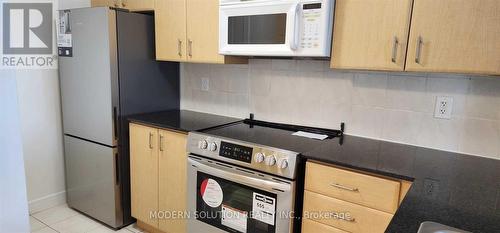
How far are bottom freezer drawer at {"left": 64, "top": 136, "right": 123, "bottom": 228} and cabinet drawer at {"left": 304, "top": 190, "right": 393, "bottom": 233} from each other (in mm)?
1476

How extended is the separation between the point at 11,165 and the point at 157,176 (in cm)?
83

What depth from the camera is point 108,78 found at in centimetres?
224

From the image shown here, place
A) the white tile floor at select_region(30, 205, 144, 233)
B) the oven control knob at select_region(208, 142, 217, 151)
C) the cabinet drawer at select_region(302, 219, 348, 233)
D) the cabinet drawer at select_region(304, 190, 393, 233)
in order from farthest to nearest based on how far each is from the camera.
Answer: the white tile floor at select_region(30, 205, 144, 233) → the oven control knob at select_region(208, 142, 217, 151) → the cabinet drawer at select_region(302, 219, 348, 233) → the cabinet drawer at select_region(304, 190, 393, 233)

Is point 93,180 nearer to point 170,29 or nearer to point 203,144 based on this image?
point 203,144

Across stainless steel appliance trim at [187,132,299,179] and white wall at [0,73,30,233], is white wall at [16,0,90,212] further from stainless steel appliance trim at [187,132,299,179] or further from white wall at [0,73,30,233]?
stainless steel appliance trim at [187,132,299,179]

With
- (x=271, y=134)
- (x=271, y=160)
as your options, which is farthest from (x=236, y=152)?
(x=271, y=134)

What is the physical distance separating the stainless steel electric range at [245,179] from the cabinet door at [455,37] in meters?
0.71

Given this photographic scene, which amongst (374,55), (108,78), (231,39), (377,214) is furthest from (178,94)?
(377,214)

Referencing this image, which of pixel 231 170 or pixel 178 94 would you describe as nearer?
pixel 231 170

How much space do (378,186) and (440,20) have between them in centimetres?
78

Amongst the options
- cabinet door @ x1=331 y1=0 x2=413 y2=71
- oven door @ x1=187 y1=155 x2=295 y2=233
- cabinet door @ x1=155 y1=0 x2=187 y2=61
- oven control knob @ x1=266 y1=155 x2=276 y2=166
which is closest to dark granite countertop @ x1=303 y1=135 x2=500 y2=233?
oven control knob @ x1=266 y1=155 x2=276 y2=166

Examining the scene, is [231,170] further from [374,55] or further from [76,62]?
[76,62]

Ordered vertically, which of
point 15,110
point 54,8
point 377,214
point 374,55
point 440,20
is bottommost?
point 377,214

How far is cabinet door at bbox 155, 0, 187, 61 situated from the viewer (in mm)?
2248
